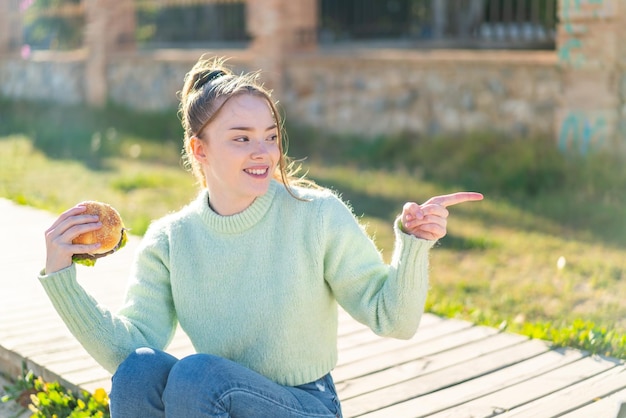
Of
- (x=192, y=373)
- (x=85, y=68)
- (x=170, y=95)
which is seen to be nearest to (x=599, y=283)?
(x=192, y=373)

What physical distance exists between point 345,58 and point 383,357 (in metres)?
6.19

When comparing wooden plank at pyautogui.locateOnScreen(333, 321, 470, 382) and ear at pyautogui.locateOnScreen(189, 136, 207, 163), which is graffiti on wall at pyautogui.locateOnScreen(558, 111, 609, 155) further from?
ear at pyautogui.locateOnScreen(189, 136, 207, 163)

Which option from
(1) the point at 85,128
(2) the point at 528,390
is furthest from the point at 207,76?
(1) the point at 85,128

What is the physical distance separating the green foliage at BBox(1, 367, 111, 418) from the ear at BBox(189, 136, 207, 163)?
102 centimetres

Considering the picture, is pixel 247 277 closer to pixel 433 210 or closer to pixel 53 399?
pixel 433 210

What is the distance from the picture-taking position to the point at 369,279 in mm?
2729

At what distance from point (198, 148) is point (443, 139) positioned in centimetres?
604

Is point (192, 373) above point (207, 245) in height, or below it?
below

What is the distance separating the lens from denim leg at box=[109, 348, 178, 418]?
258 cm

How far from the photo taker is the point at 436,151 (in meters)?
8.63

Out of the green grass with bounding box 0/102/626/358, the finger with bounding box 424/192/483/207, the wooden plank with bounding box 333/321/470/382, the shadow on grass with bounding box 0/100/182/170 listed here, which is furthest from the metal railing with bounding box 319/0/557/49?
the finger with bounding box 424/192/483/207

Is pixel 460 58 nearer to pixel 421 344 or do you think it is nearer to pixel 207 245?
pixel 421 344

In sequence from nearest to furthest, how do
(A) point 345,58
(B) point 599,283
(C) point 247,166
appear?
(C) point 247,166, (B) point 599,283, (A) point 345,58

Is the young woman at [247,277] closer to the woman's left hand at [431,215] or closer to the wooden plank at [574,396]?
the woman's left hand at [431,215]
